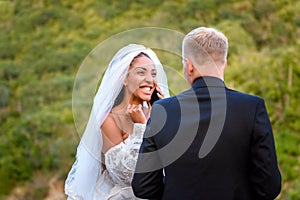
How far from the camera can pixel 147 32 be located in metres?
2.87

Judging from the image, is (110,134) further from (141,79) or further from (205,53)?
(205,53)

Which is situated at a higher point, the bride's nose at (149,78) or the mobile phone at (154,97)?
the bride's nose at (149,78)

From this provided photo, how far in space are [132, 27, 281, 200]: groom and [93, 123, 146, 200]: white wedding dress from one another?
1.85 feet

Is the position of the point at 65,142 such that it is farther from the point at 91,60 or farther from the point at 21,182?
the point at 91,60

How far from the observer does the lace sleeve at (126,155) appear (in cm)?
281

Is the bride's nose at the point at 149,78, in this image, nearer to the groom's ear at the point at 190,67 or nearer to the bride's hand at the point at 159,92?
the bride's hand at the point at 159,92

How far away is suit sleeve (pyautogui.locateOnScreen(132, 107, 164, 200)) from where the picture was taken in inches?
87.9

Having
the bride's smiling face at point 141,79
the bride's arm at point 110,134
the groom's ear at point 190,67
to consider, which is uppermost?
the groom's ear at point 190,67

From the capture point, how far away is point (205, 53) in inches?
85.5

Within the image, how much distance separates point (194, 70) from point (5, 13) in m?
30.6

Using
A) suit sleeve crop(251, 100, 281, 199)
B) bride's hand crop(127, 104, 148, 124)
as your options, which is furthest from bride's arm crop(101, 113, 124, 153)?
suit sleeve crop(251, 100, 281, 199)

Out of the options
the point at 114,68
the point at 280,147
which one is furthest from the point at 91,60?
the point at 280,147

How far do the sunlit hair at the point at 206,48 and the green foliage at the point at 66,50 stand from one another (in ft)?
65.8

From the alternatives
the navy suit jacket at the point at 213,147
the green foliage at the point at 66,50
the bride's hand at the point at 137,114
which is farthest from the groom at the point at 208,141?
the green foliage at the point at 66,50
